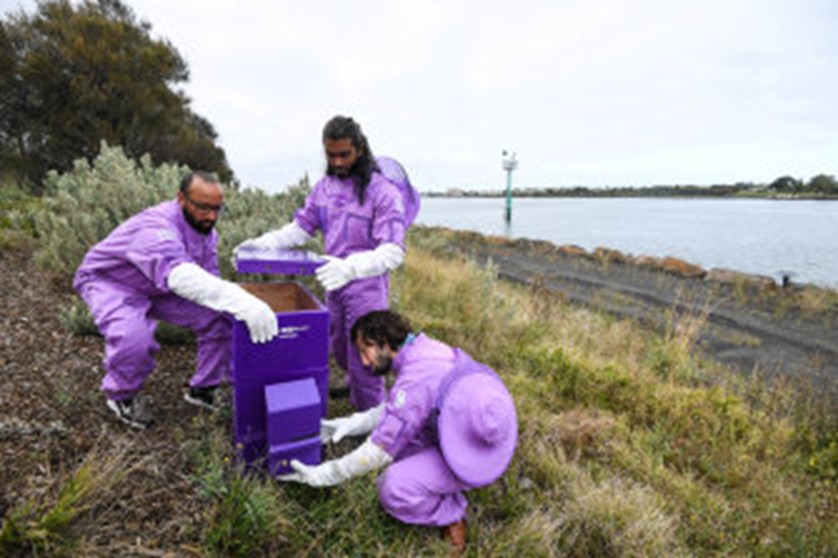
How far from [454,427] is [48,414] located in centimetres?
206

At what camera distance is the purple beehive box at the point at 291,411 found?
204cm

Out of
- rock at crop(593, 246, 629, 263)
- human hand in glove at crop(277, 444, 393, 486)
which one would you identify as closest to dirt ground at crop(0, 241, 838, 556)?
human hand in glove at crop(277, 444, 393, 486)

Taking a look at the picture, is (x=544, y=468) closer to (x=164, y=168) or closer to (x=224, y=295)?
(x=224, y=295)

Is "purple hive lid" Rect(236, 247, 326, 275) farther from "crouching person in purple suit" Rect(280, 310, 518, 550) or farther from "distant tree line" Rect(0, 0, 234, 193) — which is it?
"distant tree line" Rect(0, 0, 234, 193)

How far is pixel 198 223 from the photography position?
2578 mm

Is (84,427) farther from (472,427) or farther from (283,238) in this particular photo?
(472,427)

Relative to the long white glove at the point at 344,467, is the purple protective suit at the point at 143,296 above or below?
above

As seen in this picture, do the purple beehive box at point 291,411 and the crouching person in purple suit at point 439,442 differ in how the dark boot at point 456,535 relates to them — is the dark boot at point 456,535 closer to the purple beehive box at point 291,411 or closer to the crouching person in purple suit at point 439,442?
the crouching person in purple suit at point 439,442

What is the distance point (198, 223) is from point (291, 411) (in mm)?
1263

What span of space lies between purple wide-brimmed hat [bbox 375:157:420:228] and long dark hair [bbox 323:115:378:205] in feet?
0.29

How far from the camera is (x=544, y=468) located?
2764mm

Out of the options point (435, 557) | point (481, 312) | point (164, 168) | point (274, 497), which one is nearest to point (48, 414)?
point (274, 497)

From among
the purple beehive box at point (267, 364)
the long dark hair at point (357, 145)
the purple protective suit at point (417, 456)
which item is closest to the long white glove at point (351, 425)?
the purple beehive box at point (267, 364)

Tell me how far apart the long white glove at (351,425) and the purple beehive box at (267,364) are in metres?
0.34
